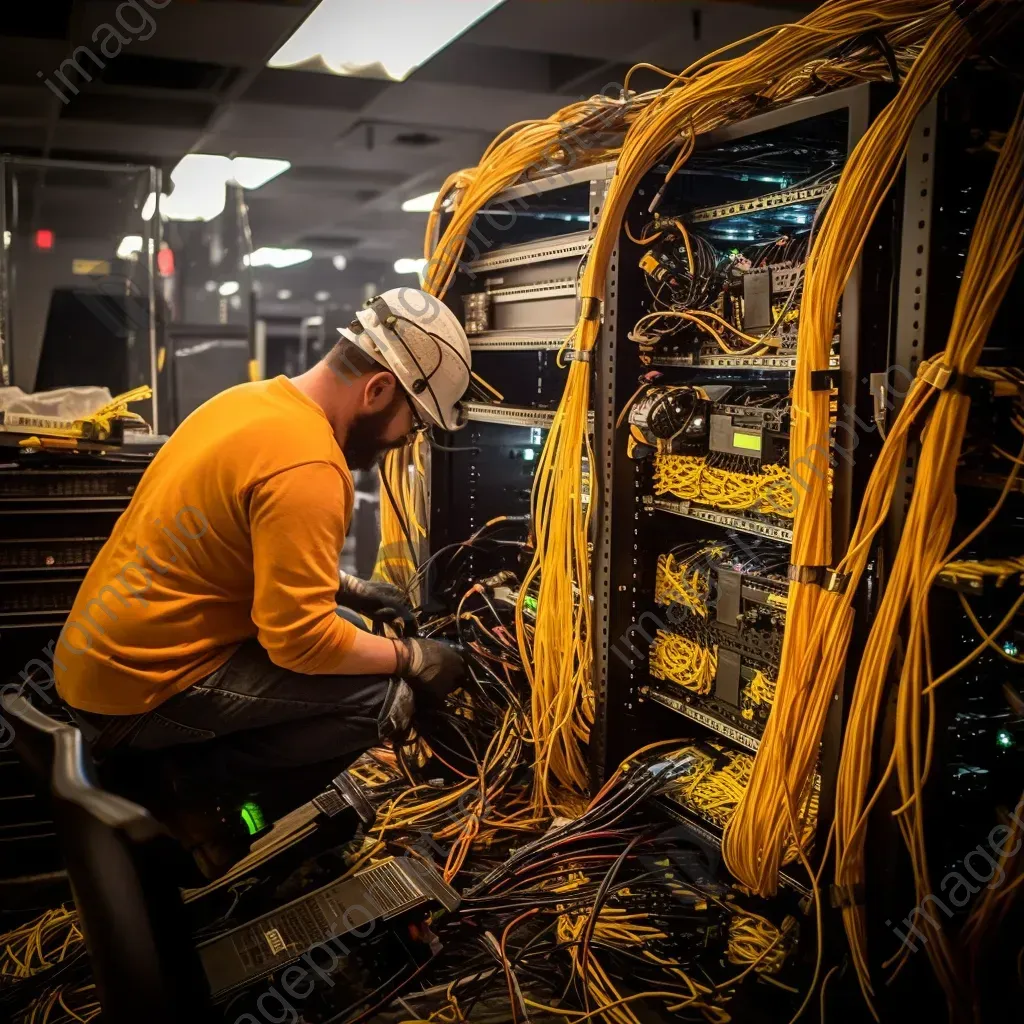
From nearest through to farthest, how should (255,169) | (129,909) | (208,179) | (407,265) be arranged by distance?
1. (129,909)
2. (255,169)
3. (208,179)
4. (407,265)

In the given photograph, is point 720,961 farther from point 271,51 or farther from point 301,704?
point 271,51

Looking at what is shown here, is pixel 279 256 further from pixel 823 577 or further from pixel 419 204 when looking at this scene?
pixel 823 577

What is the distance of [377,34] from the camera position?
163 inches

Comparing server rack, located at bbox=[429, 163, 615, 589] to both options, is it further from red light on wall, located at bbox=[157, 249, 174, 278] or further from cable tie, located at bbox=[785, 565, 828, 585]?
red light on wall, located at bbox=[157, 249, 174, 278]

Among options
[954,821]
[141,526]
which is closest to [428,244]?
[141,526]

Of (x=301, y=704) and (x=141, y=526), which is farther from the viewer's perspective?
(x=301, y=704)

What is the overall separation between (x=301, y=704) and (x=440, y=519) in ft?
3.91

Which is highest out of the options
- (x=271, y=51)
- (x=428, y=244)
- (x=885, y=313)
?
(x=271, y=51)

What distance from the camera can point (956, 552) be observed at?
5.69ft

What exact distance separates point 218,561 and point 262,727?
53 cm

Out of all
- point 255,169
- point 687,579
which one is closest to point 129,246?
point 255,169

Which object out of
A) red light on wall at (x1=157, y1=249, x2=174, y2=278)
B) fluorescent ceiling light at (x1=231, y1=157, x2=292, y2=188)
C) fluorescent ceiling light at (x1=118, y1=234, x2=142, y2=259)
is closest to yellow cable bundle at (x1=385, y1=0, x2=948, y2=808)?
fluorescent ceiling light at (x1=118, y1=234, x2=142, y2=259)

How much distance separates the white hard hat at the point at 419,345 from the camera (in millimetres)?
2412

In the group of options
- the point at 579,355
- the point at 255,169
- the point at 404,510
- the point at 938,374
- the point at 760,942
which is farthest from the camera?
the point at 255,169
